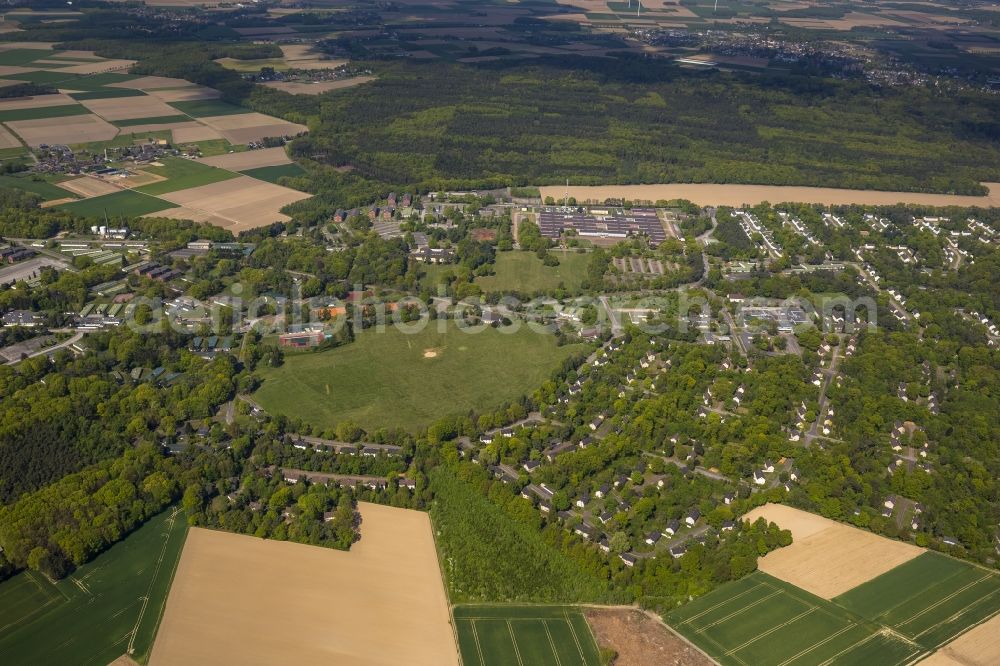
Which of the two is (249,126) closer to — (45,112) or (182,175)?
(182,175)

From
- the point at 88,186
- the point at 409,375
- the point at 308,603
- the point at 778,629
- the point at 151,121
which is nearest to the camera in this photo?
the point at 778,629

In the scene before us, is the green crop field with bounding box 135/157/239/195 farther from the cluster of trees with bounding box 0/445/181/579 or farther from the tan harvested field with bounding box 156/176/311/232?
the cluster of trees with bounding box 0/445/181/579

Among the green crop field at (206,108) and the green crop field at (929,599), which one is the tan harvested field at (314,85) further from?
the green crop field at (929,599)

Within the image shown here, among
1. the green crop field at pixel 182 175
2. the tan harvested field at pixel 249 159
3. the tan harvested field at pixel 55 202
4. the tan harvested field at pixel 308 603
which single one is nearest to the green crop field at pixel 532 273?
the tan harvested field at pixel 308 603

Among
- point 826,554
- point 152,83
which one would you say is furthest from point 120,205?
point 826,554

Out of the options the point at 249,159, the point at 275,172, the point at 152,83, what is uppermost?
the point at 152,83

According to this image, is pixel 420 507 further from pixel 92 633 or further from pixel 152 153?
pixel 152 153

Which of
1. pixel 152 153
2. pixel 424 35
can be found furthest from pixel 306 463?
pixel 424 35
